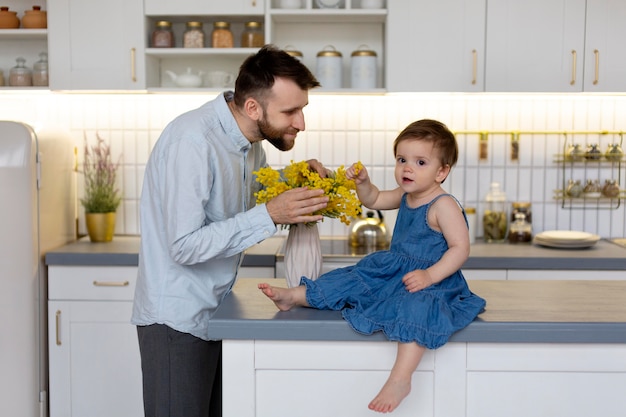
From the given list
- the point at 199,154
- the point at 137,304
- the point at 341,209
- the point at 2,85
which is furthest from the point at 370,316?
the point at 2,85

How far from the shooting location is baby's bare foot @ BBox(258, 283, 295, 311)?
1.88m

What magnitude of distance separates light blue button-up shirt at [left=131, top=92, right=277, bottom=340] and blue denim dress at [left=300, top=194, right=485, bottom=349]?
0.24 meters

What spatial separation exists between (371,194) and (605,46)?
1755 mm

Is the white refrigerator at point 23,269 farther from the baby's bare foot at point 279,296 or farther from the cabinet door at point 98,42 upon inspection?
the baby's bare foot at point 279,296

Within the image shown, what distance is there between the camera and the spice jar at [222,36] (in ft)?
11.8

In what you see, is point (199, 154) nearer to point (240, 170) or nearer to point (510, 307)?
Result: point (240, 170)

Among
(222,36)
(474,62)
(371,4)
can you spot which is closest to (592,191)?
(474,62)

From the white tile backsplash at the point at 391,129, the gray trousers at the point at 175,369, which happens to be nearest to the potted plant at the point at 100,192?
the white tile backsplash at the point at 391,129

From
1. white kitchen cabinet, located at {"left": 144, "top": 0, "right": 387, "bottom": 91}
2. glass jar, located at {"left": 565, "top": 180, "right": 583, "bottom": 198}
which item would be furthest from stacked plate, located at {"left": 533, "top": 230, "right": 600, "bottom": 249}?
white kitchen cabinet, located at {"left": 144, "top": 0, "right": 387, "bottom": 91}

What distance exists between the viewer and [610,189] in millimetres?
3832

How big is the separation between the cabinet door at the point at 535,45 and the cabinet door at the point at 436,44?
6 cm

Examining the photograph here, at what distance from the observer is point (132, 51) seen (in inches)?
138

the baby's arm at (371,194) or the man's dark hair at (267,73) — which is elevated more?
the man's dark hair at (267,73)

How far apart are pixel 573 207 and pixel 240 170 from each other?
7.13ft
